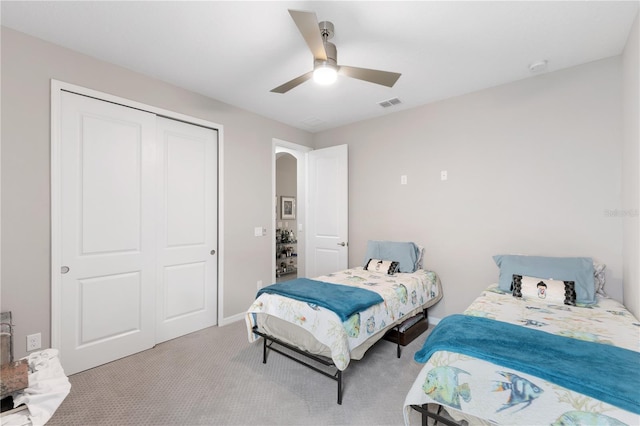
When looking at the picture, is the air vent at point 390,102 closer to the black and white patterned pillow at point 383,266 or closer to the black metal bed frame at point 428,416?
the black and white patterned pillow at point 383,266

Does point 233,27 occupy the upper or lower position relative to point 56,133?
upper

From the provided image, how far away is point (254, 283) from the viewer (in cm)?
385

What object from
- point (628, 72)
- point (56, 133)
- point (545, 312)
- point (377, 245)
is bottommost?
point (545, 312)

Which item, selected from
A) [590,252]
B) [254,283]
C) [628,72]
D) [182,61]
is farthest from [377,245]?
[182,61]

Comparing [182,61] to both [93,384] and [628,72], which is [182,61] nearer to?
[93,384]

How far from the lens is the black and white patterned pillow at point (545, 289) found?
2279 mm

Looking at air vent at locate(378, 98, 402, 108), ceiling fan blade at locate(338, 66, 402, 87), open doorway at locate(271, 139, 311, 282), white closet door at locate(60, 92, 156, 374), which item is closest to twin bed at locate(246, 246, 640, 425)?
white closet door at locate(60, 92, 156, 374)

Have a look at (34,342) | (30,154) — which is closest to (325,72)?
(30,154)

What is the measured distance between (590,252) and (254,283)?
3.65 metres

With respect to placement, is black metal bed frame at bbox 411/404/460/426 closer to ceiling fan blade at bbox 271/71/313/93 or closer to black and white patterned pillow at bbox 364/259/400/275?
black and white patterned pillow at bbox 364/259/400/275

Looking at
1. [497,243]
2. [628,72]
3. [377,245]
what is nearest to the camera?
[628,72]

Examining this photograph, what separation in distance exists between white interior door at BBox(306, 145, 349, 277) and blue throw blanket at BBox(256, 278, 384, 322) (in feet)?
5.08

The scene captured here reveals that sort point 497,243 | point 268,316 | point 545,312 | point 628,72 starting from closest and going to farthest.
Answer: point 545,312
point 628,72
point 268,316
point 497,243

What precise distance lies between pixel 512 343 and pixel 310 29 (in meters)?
2.09
